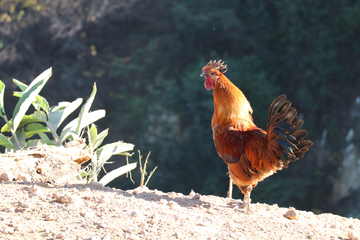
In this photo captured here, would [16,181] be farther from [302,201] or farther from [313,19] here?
[313,19]

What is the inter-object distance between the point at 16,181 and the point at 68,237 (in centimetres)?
91

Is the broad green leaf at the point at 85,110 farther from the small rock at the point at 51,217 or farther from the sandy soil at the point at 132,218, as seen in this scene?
the small rock at the point at 51,217

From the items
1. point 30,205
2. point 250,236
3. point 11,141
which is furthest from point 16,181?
point 250,236

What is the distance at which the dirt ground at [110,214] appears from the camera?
1.58 m

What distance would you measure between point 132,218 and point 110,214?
0.42 feet

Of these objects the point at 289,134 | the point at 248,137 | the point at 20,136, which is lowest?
the point at 20,136

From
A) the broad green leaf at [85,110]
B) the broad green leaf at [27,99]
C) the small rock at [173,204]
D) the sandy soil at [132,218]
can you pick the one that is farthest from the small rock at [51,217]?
the broad green leaf at [27,99]

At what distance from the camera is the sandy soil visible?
1.56m

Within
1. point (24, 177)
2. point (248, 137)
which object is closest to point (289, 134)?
point (248, 137)

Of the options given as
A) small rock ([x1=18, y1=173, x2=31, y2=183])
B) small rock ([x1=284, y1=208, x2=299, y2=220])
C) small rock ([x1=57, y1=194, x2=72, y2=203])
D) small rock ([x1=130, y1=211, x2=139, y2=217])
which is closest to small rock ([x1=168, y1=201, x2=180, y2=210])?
small rock ([x1=130, y1=211, x2=139, y2=217])

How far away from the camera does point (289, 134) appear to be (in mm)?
2180

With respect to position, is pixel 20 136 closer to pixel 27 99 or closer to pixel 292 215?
pixel 27 99

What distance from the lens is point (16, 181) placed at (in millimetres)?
2164

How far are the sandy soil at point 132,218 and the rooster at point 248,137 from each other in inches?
10.7
